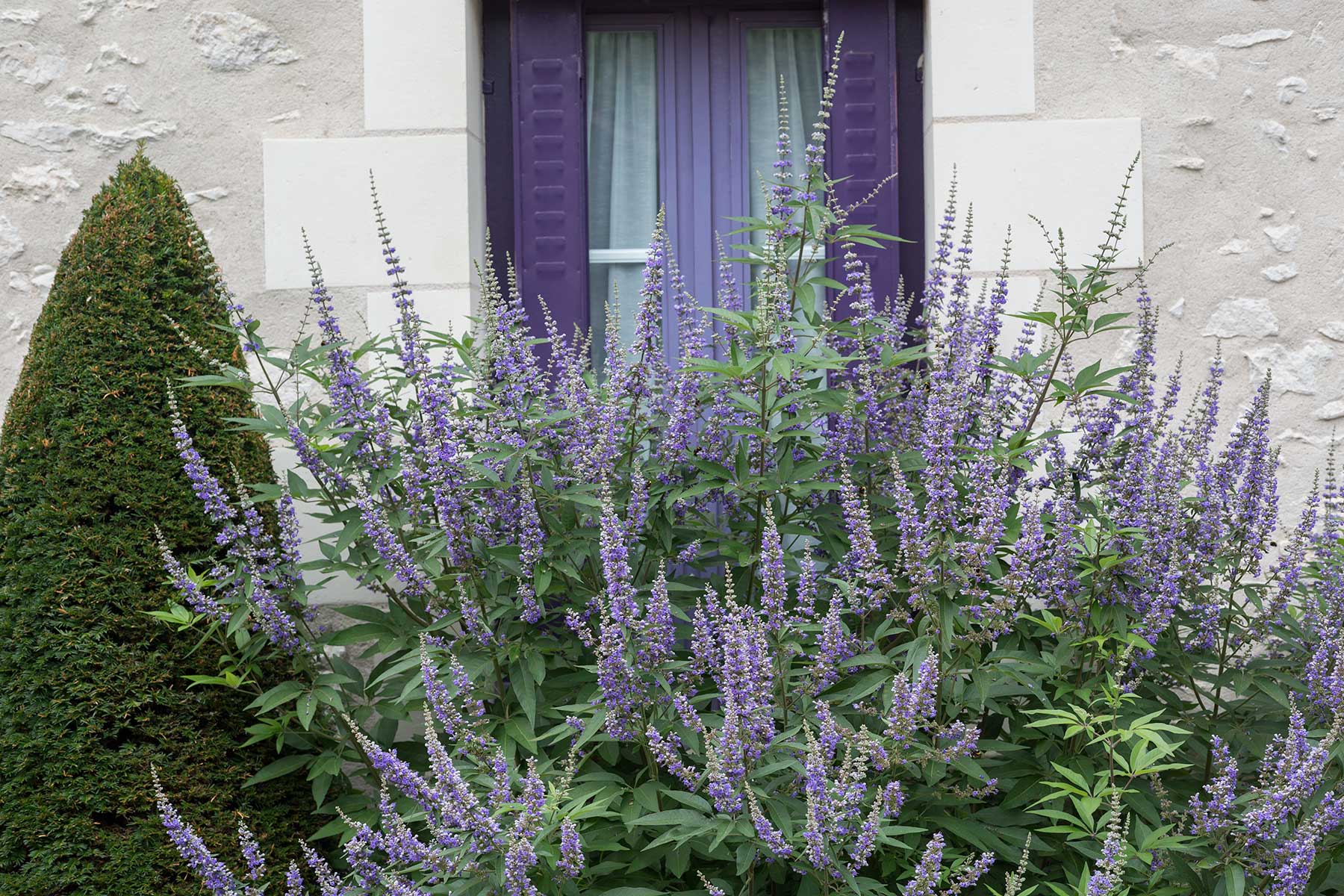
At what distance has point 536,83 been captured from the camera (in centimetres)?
479

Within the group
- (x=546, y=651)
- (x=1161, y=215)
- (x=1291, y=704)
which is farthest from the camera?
(x=1161, y=215)

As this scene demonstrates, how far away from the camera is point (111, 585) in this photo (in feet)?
11.4

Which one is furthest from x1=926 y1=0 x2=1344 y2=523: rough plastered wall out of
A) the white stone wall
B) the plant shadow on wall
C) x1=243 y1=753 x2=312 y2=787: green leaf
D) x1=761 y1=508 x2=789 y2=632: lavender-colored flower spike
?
x1=243 y1=753 x2=312 y2=787: green leaf

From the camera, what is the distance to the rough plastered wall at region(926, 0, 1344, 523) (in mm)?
4578

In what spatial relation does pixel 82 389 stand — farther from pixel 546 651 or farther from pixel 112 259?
pixel 546 651

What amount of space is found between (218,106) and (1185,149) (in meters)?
3.64

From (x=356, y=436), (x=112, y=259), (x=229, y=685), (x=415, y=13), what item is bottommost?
(x=229, y=685)

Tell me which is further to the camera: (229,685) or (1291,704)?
(229,685)

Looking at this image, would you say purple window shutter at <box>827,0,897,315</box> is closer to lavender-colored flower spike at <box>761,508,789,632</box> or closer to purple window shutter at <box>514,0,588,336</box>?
purple window shutter at <box>514,0,588,336</box>

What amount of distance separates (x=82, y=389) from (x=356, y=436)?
0.96 meters

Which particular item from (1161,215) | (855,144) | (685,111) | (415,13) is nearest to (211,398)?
(415,13)

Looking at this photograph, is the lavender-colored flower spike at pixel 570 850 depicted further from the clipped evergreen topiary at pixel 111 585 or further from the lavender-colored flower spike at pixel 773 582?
the clipped evergreen topiary at pixel 111 585

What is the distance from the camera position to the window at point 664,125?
4777mm

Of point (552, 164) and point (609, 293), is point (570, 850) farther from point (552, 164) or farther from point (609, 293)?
point (552, 164)
